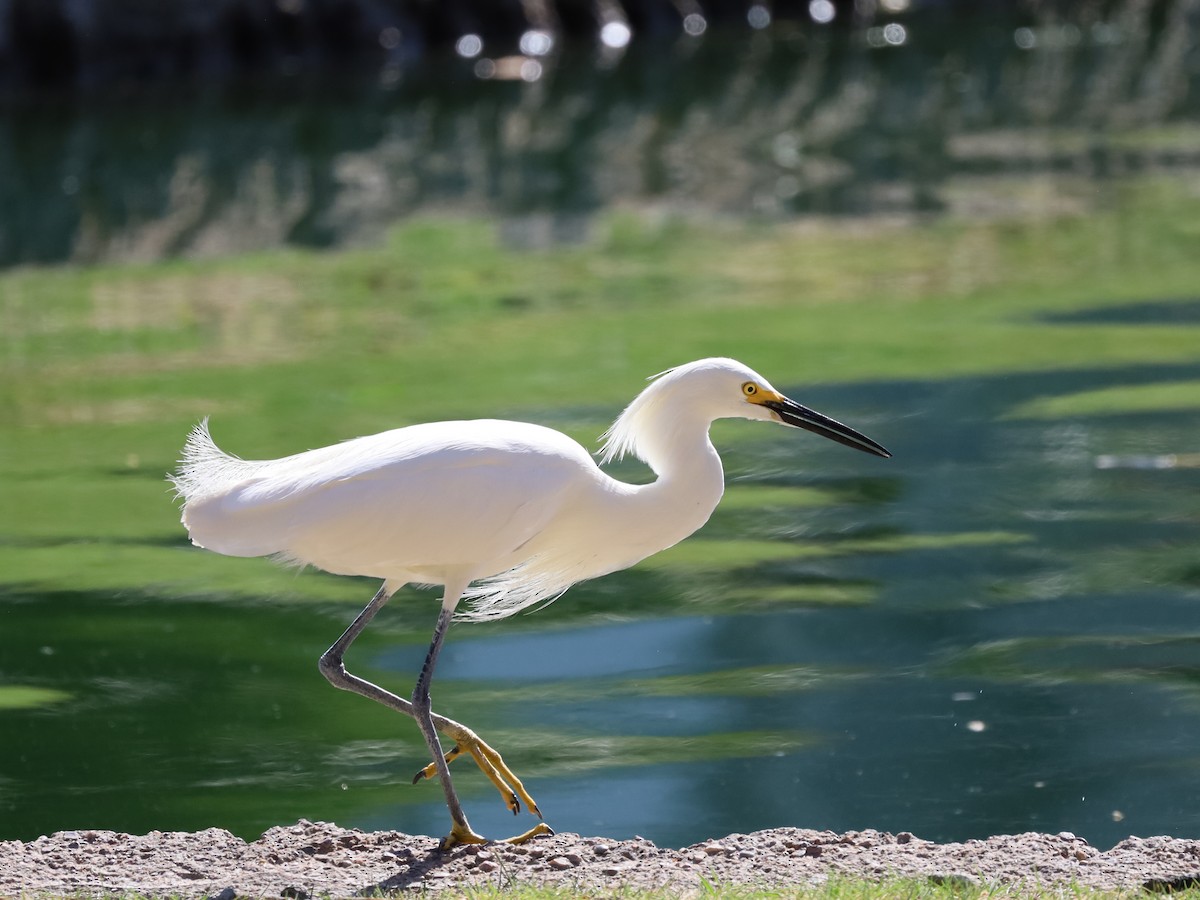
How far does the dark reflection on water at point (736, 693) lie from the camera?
510 centimetres

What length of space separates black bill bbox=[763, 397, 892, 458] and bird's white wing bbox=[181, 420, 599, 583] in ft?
1.87

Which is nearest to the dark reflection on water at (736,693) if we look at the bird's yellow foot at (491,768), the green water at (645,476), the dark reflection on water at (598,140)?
the green water at (645,476)

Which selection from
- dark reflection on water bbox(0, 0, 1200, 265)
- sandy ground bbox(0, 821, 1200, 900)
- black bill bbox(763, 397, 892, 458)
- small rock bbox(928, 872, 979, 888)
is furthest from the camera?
dark reflection on water bbox(0, 0, 1200, 265)

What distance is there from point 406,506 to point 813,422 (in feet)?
3.64

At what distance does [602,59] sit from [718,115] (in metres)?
5.18

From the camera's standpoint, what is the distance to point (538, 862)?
4277mm

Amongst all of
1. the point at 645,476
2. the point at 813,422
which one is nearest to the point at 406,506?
the point at 813,422

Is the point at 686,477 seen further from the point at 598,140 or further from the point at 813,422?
the point at 598,140

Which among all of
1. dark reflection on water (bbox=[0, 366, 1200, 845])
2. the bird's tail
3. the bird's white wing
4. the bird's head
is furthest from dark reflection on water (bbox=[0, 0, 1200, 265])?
the bird's white wing

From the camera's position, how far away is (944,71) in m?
22.0

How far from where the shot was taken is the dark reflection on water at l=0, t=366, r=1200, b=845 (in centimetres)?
510

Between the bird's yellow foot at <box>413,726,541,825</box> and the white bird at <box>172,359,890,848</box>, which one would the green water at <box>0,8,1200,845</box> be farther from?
the white bird at <box>172,359,890,848</box>

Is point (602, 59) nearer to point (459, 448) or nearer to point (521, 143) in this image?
point (521, 143)

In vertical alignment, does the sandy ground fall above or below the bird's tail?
below
